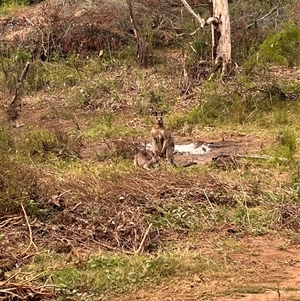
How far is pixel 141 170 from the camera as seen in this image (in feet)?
33.6

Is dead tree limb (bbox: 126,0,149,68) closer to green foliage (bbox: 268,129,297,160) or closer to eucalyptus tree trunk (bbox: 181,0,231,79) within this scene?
eucalyptus tree trunk (bbox: 181,0,231,79)

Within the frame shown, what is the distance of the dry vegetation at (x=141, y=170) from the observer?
6539mm

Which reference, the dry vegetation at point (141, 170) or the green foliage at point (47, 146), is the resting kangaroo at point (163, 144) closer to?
the dry vegetation at point (141, 170)

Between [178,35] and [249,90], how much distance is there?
18.2 ft

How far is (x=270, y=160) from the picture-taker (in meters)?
11.4

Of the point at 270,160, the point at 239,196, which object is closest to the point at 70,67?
the point at 270,160

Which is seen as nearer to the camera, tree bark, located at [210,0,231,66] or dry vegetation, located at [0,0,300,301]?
dry vegetation, located at [0,0,300,301]

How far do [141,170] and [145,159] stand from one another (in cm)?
157

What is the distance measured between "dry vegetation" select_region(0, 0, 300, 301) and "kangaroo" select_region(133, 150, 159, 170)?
339mm

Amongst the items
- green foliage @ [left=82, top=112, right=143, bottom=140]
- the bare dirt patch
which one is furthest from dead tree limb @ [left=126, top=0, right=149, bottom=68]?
the bare dirt patch

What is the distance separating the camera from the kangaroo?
38.1 ft

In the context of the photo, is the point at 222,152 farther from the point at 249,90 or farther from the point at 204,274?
the point at 204,274

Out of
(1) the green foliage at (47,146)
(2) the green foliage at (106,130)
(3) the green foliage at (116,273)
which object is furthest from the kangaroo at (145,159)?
(3) the green foliage at (116,273)

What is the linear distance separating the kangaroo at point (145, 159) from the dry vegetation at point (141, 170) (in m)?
0.34
